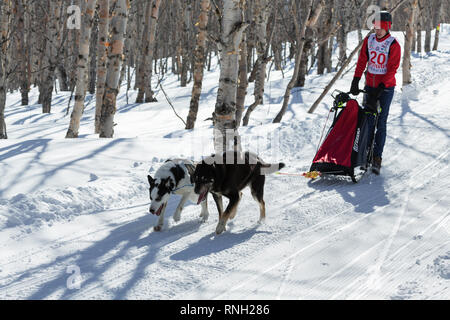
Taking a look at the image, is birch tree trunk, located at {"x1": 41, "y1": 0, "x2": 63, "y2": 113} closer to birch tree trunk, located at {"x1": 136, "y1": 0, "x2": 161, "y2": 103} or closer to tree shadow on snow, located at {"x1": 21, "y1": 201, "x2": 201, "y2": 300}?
birch tree trunk, located at {"x1": 136, "y1": 0, "x2": 161, "y2": 103}

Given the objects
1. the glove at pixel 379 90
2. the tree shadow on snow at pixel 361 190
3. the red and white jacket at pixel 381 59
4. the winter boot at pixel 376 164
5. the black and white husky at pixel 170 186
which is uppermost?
the red and white jacket at pixel 381 59

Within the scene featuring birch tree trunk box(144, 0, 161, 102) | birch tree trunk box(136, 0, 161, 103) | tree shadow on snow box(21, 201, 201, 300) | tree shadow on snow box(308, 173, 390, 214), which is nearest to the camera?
tree shadow on snow box(21, 201, 201, 300)

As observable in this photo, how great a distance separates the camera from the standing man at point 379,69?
6184 mm

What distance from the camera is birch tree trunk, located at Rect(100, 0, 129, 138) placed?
9367 millimetres

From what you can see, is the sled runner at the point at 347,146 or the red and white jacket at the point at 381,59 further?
the red and white jacket at the point at 381,59

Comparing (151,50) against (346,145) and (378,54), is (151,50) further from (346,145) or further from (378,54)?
(346,145)

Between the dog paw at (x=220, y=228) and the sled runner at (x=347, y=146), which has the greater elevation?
the sled runner at (x=347, y=146)

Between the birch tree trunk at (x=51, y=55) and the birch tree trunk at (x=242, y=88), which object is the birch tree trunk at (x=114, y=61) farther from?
the birch tree trunk at (x=51, y=55)

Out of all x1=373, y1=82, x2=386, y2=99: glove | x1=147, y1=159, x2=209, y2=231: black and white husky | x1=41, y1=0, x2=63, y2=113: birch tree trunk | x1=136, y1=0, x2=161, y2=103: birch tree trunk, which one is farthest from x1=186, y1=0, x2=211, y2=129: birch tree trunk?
x1=41, y1=0, x2=63, y2=113: birch tree trunk

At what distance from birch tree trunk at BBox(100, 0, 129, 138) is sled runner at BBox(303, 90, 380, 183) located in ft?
16.9

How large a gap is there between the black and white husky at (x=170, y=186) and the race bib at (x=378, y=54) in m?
3.17

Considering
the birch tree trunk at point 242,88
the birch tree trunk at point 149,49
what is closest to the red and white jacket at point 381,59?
the birch tree trunk at point 242,88

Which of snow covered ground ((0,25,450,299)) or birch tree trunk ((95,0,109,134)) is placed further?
birch tree trunk ((95,0,109,134))

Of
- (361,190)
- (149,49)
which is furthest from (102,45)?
(361,190)
